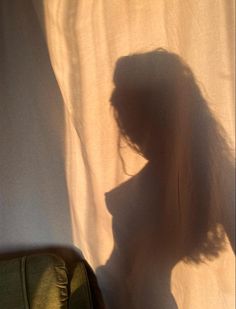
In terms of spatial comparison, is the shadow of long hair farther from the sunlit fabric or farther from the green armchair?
the green armchair

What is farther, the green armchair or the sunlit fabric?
the green armchair

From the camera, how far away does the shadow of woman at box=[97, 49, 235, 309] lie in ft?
2.03

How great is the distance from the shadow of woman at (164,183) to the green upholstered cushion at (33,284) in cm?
20

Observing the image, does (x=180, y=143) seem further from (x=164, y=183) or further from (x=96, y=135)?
(x=96, y=135)

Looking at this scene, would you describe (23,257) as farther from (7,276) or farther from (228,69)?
(228,69)

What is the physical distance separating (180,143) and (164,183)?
14cm

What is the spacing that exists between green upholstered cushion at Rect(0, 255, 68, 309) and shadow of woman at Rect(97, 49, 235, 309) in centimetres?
20

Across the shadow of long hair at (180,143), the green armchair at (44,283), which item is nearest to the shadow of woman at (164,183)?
the shadow of long hair at (180,143)

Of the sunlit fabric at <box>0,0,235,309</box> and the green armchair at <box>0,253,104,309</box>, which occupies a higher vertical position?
the sunlit fabric at <box>0,0,235,309</box>

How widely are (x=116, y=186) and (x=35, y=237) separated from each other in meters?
0.44

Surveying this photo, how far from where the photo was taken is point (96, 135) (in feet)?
2.79

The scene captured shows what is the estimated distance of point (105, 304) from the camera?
3.44 feet

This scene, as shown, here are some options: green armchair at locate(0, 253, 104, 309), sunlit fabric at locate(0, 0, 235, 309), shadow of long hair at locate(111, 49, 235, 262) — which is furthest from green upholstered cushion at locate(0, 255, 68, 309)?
shadow of long hair at locate(111, 49, 235, 262)

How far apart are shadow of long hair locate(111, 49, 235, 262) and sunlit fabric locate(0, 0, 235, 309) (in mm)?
26
